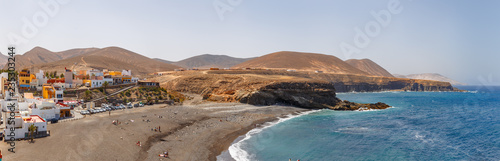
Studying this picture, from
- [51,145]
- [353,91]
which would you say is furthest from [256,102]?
[353,91]

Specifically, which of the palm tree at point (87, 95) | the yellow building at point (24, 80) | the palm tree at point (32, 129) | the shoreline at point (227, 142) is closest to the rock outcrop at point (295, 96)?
the shoreline at point (227, 142)

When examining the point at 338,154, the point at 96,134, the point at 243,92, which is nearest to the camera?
the point at 338,154

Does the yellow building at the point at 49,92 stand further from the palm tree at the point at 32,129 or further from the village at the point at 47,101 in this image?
the palm tree at the point at 32,129

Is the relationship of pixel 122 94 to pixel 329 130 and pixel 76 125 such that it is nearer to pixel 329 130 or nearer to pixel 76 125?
pixel 76 125

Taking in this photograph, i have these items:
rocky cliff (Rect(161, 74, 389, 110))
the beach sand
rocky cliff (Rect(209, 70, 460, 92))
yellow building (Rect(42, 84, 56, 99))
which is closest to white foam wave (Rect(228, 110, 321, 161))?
the beach sand

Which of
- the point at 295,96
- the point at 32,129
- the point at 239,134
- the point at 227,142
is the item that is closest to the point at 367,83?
the point at 295,96

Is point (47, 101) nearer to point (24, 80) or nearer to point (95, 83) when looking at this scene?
point (95, 83)

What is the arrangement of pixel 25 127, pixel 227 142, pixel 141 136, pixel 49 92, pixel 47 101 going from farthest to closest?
pixel 49 92 → pixel 47 101 → pixel 227 142 → pixel 141 136 → pixel 25 127
